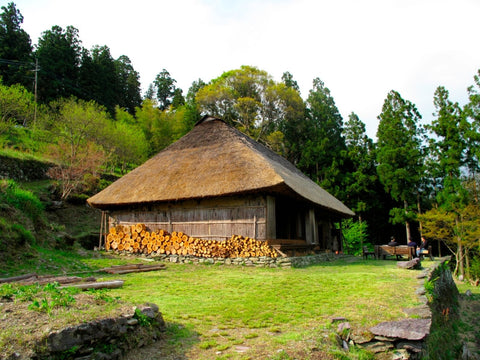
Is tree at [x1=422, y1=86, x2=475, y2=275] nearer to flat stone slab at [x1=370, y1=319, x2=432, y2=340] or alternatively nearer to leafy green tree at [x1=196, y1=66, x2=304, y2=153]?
leafy green tree at [x1=196, y1=66, x2=304, y2=153]

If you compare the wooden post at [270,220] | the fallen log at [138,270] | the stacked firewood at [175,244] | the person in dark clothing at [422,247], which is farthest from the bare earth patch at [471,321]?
the fallen log at [138,270]

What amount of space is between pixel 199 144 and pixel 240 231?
6465 mm

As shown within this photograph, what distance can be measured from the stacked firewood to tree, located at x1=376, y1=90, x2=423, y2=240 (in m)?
19.6

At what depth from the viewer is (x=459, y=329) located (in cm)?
960

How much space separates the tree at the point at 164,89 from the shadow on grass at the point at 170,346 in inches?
2215

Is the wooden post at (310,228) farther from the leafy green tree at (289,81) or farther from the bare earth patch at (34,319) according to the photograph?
the leafy green tree at (289,81)

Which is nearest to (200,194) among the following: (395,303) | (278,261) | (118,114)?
(278,261)

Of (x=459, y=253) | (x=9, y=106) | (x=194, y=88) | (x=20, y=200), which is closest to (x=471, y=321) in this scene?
(x=459, y=253)

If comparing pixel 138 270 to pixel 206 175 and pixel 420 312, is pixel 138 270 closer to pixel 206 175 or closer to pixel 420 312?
pixel 206 175

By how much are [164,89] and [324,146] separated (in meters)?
35.8

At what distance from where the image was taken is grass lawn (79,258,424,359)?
13.7 ft

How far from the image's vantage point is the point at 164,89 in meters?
58.8

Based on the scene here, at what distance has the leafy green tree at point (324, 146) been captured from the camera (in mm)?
32031

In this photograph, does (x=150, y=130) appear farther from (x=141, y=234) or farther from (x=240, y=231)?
(x=240, y=231)
